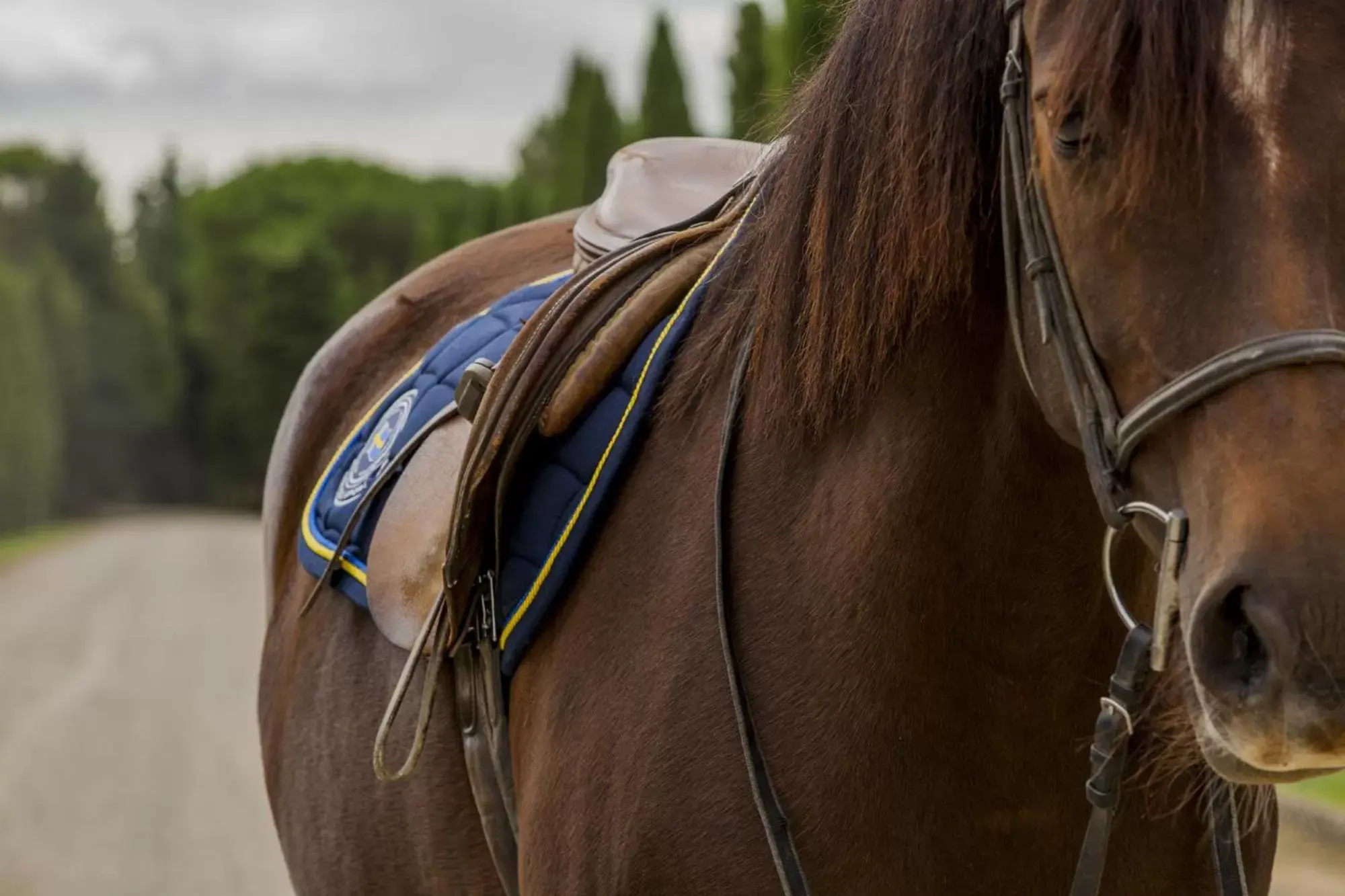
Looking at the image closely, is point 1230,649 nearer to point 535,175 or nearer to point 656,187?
point 656,187

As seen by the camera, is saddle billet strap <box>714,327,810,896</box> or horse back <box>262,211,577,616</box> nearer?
saddle billet strap <box>714,327,810,896</box>

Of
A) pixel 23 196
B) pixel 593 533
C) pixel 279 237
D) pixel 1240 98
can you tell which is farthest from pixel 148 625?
pixel 279 237

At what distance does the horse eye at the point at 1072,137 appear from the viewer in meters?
1.45

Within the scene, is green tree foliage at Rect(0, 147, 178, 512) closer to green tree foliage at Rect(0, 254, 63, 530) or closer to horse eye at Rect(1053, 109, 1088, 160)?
green tree foliage at Rect(0, 254, 63, 530)

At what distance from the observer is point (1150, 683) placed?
5.49 feet

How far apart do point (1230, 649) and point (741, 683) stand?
73 cm

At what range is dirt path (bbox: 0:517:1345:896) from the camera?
693cm

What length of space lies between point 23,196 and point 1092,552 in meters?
52.4

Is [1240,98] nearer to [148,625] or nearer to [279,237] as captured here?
[148,625]

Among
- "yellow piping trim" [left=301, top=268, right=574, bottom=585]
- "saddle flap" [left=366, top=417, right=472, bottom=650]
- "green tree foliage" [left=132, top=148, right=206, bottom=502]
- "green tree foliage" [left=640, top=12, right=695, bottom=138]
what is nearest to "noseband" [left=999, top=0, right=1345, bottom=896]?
"saddle flap" [left=366, top=417, right=472, bottom=650]

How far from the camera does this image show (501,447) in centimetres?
233

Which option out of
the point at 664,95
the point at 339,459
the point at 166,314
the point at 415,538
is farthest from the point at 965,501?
the point at 166,314

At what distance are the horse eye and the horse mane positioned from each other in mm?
18

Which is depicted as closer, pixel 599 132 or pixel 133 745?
pixel 133 745
